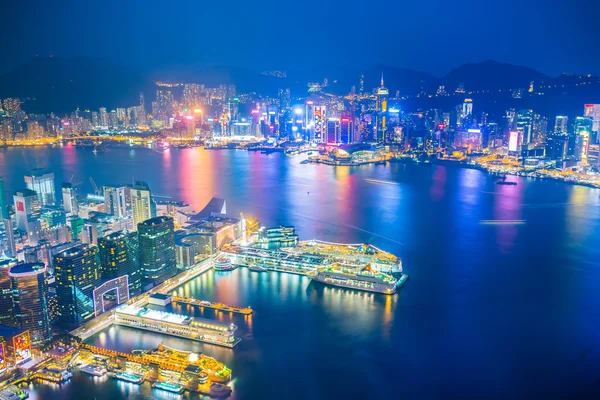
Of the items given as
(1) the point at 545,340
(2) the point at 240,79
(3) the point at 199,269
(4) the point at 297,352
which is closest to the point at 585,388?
(1) the point at 545,340

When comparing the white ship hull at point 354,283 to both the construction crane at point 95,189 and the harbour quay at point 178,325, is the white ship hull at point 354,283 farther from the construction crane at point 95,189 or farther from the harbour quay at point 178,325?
the construction crane at point 95,189

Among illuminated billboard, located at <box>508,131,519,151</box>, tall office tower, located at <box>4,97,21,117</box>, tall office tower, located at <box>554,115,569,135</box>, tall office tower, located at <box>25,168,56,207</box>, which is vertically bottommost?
tall office tower, located at <box>25,168,56,207</box>

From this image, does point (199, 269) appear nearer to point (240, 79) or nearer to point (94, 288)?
point (94, 288)

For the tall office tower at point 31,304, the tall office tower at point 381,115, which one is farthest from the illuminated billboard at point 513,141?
the tall office tower at point 31,304

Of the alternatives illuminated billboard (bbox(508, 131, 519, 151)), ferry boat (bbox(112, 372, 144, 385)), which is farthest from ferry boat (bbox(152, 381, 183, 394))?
illuminated billboard (bbox(508, 131, 519, 151))

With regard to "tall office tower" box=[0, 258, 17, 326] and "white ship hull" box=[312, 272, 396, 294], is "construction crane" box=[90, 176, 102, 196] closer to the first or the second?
"tall office tower" box=[0, 258, 17, 326]

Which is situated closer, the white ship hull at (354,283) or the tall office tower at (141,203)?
the white ship hull at (354,283)

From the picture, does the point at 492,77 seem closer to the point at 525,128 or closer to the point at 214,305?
the point at 525,128
